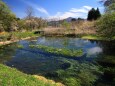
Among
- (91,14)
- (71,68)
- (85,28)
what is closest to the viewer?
(71,68)

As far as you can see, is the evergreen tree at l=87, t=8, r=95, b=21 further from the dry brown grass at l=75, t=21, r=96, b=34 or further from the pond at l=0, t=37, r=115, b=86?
the pond at l=0, t=37, r=115, b=86

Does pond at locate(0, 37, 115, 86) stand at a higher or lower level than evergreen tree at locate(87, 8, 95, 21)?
lower

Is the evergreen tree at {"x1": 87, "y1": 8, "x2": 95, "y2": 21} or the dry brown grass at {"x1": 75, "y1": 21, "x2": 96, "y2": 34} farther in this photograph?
the evergreen tree at {"x1": 87, "y1": 8, "x2": 95, "y2": 21}

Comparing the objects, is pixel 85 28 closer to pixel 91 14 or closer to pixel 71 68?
pixel 91 14

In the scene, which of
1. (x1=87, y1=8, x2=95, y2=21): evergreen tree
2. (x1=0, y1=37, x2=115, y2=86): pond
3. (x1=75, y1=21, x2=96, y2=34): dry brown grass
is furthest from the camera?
(x1=87, y1=8, x2=95, y2=21): evergreen tree

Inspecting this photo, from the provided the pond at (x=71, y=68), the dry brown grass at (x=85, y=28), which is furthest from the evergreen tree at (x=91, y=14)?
the pond at (x=71, y=68)

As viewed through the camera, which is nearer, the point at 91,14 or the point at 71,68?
the point at 71,68

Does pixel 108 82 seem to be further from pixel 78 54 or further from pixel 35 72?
pixel 78 54

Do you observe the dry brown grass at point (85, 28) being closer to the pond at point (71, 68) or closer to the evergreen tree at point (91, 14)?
the evergreen tree at point (91, 14)

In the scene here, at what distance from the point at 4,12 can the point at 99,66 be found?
1757 inches

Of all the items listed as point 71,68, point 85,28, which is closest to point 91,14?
point 85,28

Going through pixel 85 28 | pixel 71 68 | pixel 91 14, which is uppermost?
pixel 91 14

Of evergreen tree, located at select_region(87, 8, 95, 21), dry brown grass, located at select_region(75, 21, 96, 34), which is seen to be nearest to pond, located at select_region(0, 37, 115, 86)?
dry brown grass, located at select_region(75, 21, 96, 34)

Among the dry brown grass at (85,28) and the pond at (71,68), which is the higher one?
the dry brown grass at (85,28)
